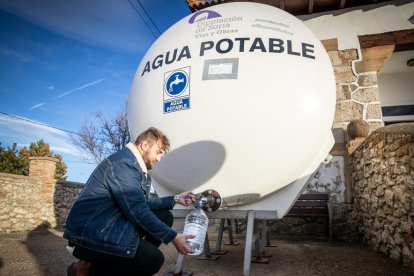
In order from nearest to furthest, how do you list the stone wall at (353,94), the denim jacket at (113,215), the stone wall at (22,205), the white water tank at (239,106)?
the denim jacket at (113,215) < the white water tank at (239,106) < the stone wall at (353,94) < the stone wall at (22,205)

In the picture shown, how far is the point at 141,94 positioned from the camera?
2.43m

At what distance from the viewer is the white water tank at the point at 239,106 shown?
2.08 metres

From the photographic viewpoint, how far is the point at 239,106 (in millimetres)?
2061

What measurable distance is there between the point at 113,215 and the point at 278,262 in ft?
6.40

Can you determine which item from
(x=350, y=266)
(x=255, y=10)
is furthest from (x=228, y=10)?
(x=350, y=266)

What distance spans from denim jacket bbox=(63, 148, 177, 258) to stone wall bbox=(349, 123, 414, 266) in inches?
84.2

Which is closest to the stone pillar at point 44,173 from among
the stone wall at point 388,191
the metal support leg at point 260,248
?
the metal support leg at point 260,248

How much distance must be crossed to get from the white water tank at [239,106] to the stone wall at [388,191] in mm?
808

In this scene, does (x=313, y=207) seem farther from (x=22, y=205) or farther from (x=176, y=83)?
(x=22, y=205)

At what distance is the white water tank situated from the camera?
2.08m

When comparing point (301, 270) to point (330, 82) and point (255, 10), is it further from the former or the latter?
point (255, 10)

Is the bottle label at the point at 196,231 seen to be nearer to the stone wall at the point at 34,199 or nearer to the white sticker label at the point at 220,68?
the white sticker label at the point at 220,68

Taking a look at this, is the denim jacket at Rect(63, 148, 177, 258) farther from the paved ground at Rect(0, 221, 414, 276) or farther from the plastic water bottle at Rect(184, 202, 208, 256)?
the paved ground at Rect(0, 221, 414, 276)

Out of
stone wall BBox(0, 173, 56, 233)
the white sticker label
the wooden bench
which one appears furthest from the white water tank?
stone wall BBox(0, 173, 56, 233)
